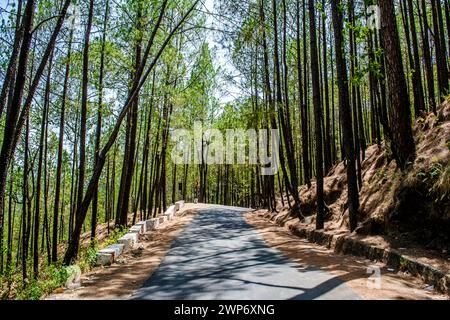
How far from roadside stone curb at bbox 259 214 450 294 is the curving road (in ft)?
4.53

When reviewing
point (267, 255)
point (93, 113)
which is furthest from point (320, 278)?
point (93, 113)

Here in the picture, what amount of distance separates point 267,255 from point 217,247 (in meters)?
1.93

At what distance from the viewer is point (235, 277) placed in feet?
21.6

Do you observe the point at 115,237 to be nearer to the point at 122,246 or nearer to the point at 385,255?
the point at 122,246

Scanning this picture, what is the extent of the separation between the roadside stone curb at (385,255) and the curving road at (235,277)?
1.38 metres

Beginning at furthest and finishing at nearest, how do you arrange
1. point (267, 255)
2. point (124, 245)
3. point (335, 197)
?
point (335, 197) → point (124, 245) → point (267, 255)

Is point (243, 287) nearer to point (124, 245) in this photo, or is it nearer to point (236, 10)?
point (124, 245)

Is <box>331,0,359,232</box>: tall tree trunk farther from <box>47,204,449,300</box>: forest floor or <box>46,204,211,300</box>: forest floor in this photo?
<box>46,204,211,300</box>: forest floor

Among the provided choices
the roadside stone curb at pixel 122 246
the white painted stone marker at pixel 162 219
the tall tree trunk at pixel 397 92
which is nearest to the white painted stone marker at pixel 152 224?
the roadside stone curb at pixel 122 246

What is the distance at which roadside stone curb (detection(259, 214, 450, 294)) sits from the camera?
5594mm

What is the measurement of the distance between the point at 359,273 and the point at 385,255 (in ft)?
4.00

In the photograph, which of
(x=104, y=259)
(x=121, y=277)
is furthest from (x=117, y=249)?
(x=121, y=277)

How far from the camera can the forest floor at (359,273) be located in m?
5.27
